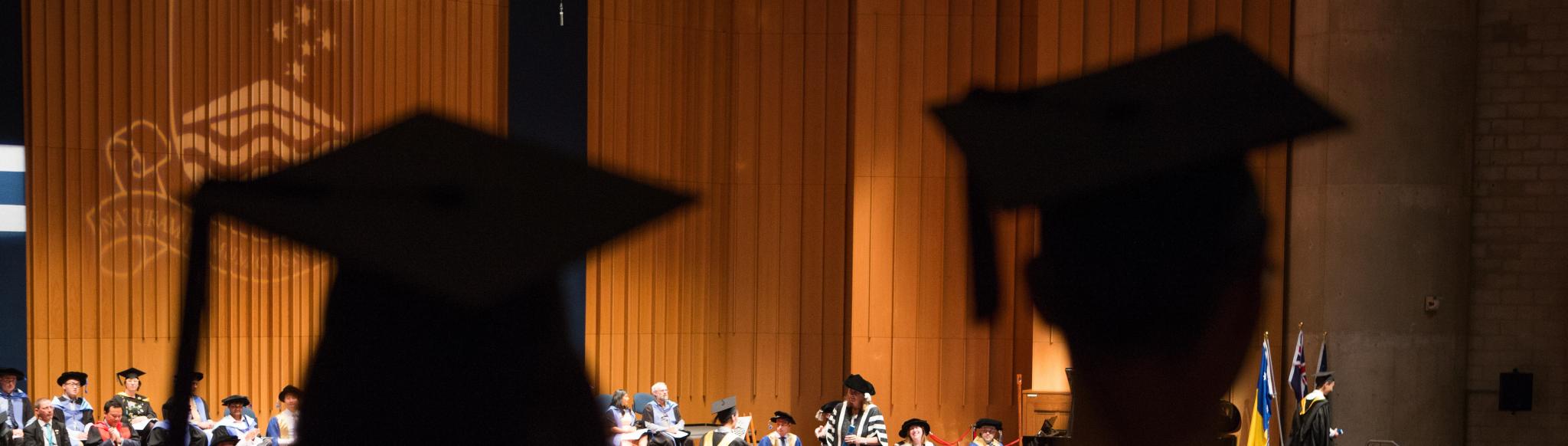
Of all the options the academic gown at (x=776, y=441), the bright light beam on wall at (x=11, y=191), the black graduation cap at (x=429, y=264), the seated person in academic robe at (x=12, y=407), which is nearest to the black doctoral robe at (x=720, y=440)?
the academic gown at (x=776, y=441)

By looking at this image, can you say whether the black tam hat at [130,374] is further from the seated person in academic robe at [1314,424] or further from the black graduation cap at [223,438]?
the seated person in academic robe at [1314,424]

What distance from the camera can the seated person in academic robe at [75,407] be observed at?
966 centimetres

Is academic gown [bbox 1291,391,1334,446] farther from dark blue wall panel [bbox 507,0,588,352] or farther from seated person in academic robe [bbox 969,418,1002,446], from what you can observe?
dark blue wall panel [bbox 507,0,588,352]

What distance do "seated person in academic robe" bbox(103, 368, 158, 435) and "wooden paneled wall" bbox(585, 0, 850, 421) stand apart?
13.9 feet

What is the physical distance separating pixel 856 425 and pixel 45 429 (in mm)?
5029

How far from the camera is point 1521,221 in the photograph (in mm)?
10773

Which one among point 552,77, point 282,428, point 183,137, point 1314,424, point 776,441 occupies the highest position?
point 552,77

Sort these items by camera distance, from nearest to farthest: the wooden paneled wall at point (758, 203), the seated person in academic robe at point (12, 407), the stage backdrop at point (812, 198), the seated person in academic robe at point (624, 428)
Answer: the seated person in academic robe at point (12, 407) < the seated person in academic robe at point (624, 428) < the stage backdrop at point (812, 198) < the wooden paneled wall at point (758, 203)

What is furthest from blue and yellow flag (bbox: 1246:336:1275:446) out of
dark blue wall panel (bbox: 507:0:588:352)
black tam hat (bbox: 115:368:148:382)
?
black tam hat (bbox: 115:368:148:382)

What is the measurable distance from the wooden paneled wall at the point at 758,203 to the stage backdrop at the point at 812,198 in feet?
0.05

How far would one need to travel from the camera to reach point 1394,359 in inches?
422

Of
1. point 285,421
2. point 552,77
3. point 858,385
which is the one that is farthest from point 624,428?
point 552,77

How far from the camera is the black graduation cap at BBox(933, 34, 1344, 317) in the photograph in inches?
157

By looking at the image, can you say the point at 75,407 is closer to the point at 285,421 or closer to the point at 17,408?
the point at 17,408
